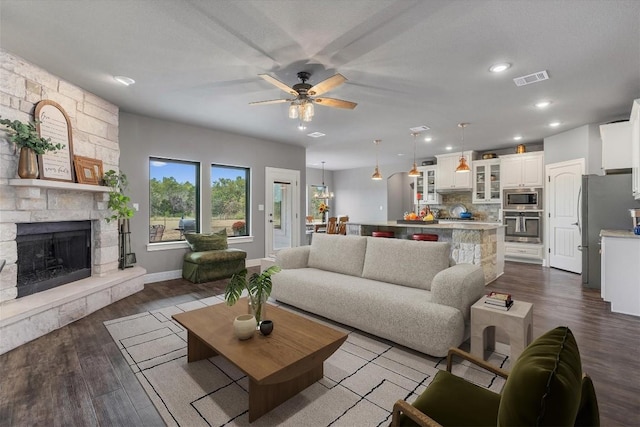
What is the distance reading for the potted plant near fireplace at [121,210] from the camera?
4.15 meters

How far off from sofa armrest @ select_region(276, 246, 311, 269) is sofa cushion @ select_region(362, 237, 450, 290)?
36.0 inches

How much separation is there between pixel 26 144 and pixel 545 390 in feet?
14.2

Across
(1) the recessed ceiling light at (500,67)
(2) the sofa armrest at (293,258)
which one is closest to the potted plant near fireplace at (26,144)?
(2) the sofa armrest at (293,258)

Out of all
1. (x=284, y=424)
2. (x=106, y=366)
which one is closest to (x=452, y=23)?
(x=284, y=424)

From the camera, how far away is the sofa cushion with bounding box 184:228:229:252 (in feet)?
17.2

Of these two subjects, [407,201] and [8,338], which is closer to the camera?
[8,338]

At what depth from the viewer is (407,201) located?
10281 mm

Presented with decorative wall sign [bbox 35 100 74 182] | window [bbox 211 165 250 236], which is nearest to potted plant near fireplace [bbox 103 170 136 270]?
decorative wall sign [bbox 35 100 74 182]

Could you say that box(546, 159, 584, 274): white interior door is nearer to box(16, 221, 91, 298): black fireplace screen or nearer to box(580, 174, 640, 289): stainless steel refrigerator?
box(580, 174, 640, 289): stainless steel refrigerator

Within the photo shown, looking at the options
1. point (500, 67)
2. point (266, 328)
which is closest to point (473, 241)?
point (500, 67)

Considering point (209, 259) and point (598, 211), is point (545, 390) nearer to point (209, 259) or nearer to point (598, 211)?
point (209, 259)

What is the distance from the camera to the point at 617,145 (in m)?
4.57

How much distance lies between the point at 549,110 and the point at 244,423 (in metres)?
5.58

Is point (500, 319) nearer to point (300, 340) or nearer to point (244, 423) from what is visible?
point (300, 340)
